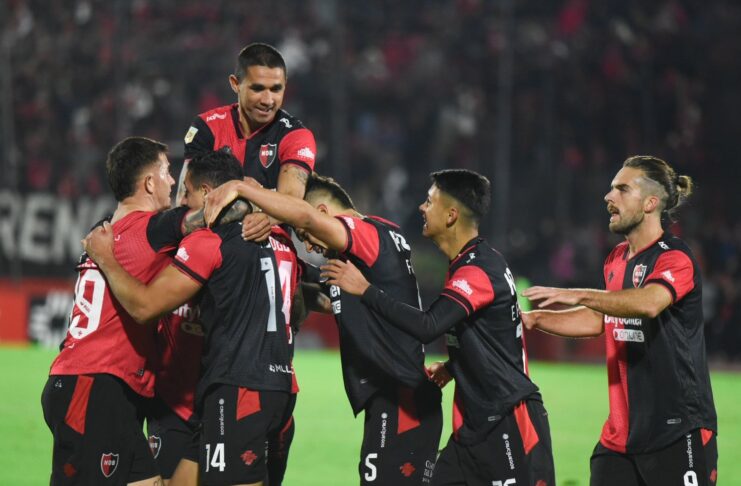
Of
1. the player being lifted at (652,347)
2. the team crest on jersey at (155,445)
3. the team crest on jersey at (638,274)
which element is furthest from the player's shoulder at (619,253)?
the team crest on jersey at (155,445)

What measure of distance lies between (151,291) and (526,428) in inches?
77.4

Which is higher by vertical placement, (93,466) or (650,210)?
(650,210)

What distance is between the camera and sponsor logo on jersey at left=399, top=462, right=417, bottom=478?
512 centimetres

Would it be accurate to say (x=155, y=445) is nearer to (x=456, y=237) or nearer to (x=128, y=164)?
(x=128, y=164)

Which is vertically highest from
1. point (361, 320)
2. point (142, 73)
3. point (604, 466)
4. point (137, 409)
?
point (142, 73)

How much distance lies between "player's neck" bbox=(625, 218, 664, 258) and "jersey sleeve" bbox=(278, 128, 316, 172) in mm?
1912

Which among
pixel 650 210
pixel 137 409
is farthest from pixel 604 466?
pixel 137 409

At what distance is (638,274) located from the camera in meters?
5.43

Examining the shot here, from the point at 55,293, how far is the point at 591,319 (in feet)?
43.4

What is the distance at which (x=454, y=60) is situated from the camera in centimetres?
1870

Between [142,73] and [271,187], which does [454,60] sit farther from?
[271,187]

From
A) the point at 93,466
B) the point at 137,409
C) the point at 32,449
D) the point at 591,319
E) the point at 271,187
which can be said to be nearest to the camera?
the point at 93,466

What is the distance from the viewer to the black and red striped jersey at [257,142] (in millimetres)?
6129

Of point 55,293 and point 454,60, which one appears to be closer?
point 55,293
